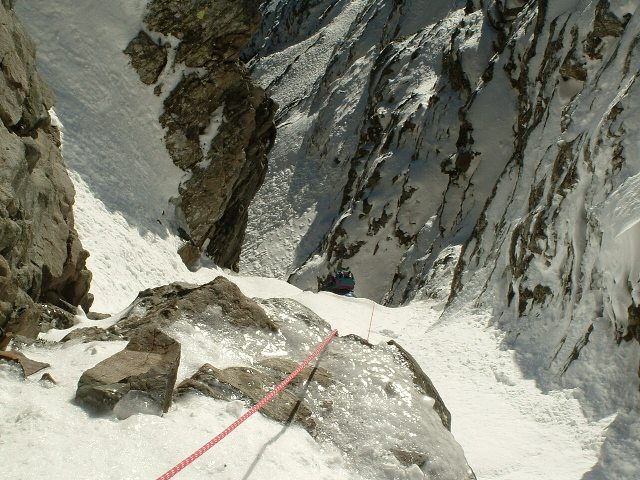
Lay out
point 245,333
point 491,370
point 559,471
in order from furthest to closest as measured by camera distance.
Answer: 1. point 491,370
2. point 559,471
3. point 245,333

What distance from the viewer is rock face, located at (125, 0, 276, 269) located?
19453 mm

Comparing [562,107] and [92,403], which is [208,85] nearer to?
[562,107]

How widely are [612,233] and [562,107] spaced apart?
10890 millimetres

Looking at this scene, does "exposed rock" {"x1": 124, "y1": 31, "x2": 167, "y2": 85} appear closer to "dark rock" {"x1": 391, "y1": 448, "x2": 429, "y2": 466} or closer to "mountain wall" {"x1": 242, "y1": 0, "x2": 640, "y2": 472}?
"mountain wall" {"x1": 242, "y1": 0, "x2": 640, "y2": 472}

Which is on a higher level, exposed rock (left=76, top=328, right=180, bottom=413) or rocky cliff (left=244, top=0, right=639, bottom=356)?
rocky cliff (left=244, top=0, right=639, bottom=356)

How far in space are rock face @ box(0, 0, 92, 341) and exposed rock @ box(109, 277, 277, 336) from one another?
4.09ft

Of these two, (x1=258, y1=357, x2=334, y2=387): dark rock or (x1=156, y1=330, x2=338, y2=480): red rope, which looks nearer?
(x1=156, y1=330, x2=338, y2=480): red rope

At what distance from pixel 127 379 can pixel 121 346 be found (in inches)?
Result: 52.5

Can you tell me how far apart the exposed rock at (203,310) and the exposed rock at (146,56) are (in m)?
13.1

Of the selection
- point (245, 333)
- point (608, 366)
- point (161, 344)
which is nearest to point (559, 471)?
point (608, 366)

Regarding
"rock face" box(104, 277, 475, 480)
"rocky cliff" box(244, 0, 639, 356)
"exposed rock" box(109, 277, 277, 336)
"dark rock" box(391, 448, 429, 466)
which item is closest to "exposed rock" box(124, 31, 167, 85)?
"rocky cliff" box(244, 0, 639, 356)

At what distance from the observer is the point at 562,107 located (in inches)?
769

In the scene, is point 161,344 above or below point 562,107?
below

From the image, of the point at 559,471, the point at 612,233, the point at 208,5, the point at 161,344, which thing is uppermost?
the point at 208,5
